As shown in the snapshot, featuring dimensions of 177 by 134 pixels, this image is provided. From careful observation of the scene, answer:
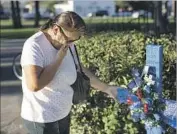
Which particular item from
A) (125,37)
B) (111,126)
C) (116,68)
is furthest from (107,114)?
(125,37)

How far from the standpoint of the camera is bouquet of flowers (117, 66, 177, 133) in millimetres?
3577

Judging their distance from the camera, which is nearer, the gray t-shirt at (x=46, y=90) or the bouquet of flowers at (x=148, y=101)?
the gray t-shirt at (x=46, y=90)

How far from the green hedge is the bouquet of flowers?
1.04 metres

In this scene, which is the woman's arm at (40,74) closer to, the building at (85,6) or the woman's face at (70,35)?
the woman's face at (70,35)

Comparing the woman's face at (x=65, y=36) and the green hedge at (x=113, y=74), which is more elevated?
the woman's face at (x=65, y=36)

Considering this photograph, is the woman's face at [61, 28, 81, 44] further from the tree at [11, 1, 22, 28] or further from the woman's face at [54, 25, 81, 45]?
the tree at [11, 1, 22, 28]

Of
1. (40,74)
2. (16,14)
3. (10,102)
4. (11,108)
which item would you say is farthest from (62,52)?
(16,14)

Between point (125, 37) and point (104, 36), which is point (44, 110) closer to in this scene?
point (125, 37)

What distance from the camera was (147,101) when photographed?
142 inches

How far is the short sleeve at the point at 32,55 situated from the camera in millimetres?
3234

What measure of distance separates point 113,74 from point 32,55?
1995 mm

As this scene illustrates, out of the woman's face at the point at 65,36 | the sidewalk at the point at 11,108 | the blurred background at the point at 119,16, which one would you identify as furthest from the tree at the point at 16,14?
the woman's face at the point at 65,36

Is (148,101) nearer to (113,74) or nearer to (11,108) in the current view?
(113,74)

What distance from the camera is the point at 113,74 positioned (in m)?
5.14
